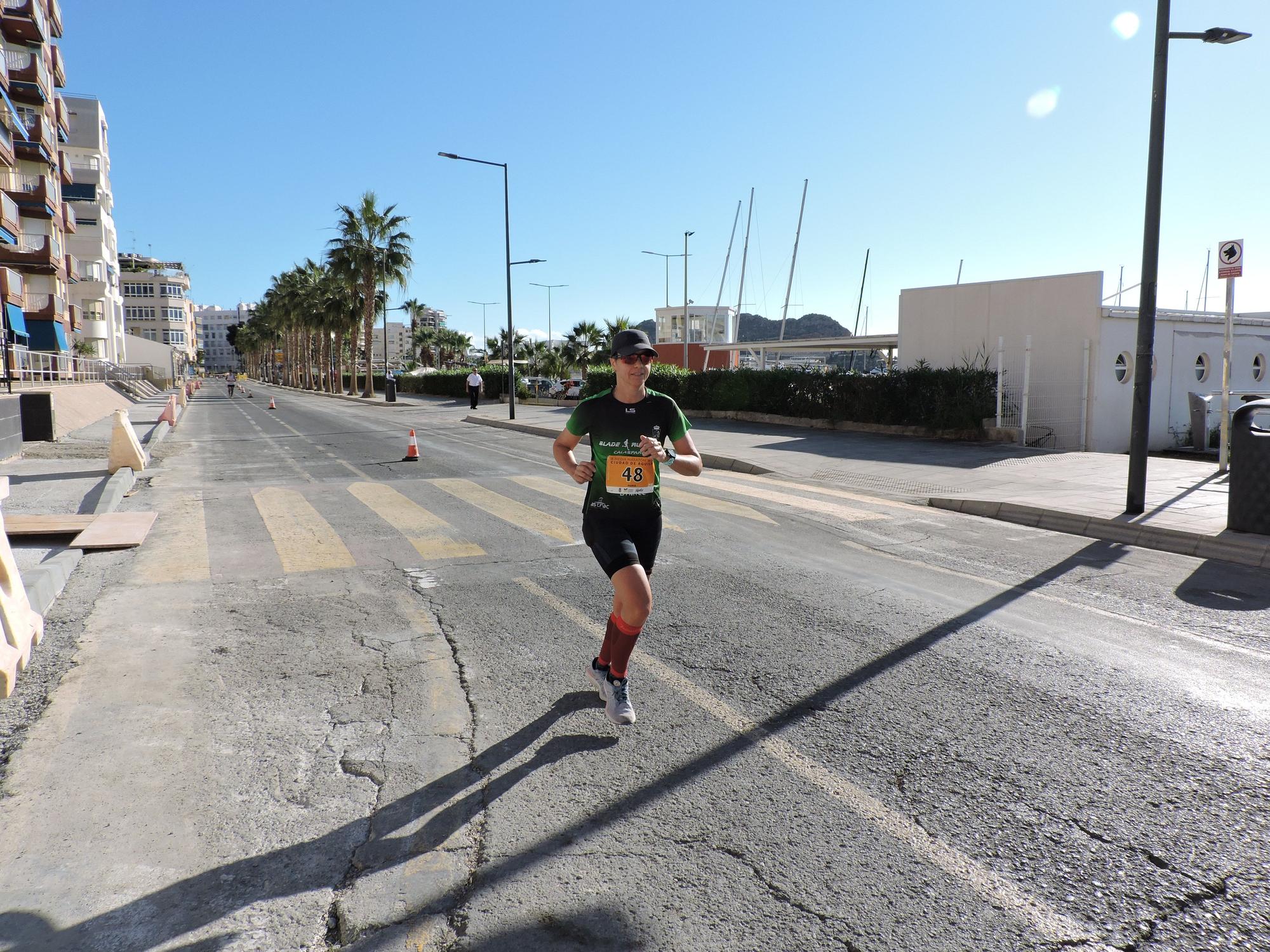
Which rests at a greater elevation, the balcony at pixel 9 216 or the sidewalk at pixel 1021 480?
the balcony at pixel 9 216

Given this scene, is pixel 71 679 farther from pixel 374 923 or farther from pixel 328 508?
pixel 328 508

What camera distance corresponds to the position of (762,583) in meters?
6.47

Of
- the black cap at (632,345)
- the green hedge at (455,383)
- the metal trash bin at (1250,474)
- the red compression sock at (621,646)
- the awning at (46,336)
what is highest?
the awning at (46,336)

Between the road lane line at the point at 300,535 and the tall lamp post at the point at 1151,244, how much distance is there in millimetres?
8442

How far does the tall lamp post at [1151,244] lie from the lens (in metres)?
9.41

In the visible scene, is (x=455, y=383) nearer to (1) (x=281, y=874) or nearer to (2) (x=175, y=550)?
(2) (x=175, y=550)

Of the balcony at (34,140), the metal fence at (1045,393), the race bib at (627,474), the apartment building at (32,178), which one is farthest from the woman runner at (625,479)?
the balcony at (34,140)

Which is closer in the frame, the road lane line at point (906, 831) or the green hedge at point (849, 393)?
the road lane line at point (906, 831)

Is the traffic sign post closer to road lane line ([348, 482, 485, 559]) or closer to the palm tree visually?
road lane line ([348, 482, 485, 559])

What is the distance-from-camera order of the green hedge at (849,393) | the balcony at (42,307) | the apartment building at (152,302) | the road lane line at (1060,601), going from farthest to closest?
the apartment building at (152,302) → the balcony at (42,307) → the green hedge at (849,393) → the road lane line at (1060,601)

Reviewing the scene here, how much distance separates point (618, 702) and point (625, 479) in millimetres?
1047

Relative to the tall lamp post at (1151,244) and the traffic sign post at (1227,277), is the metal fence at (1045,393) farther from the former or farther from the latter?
the tall lamp post at (1151,244)

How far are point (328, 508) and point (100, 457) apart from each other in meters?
7.58

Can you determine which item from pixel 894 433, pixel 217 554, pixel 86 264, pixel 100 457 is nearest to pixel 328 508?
pixel 217 554
